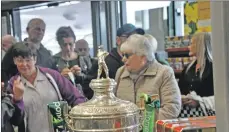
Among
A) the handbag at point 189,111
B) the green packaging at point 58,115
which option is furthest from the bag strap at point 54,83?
the green packaging at point 58,115

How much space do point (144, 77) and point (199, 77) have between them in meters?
0.45

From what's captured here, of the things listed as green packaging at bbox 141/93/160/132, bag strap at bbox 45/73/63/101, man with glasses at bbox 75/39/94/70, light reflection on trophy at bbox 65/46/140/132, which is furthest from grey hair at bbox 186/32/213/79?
light reflection on trophy at bbox 65/46/140/132

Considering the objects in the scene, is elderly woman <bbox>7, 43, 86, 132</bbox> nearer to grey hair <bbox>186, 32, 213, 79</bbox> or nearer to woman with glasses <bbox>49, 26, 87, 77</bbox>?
woman with glasses <bbox>49, 26, 87, 77</bbox>

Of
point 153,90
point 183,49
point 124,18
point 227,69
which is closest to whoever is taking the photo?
point 227,69

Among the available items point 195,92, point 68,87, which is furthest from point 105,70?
point 195,92

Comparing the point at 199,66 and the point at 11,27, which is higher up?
the point at 11,27

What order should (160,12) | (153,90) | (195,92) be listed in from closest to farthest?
1. (153,90)
2. (195,92)
3. (160,12)

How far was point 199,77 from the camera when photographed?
2736 mm

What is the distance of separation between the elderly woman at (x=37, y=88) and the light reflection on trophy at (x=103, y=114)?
3.79 feet

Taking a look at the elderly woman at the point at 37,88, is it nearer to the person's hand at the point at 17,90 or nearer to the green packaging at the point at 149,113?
the person's hand at the point at 17,90

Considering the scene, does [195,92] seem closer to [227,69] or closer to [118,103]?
[118,103]

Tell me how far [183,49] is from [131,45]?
1498mm

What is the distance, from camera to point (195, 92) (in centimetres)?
276

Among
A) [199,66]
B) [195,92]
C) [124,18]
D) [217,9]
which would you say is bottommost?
[195,92]
